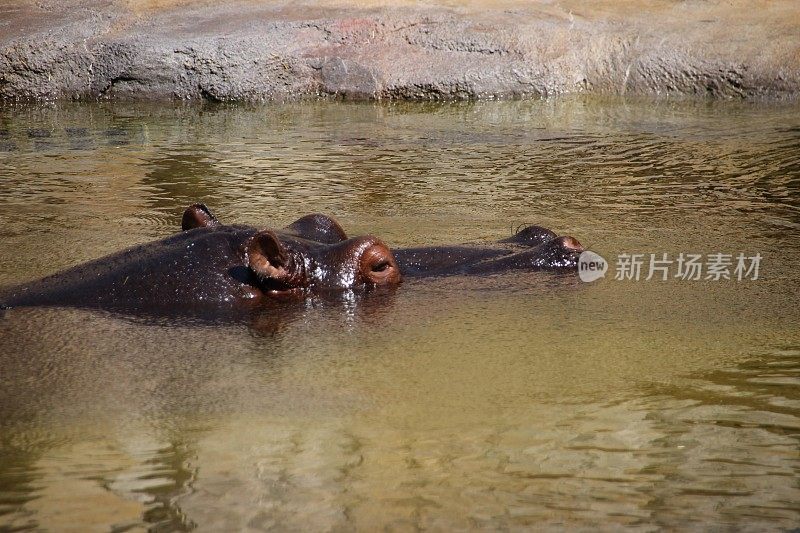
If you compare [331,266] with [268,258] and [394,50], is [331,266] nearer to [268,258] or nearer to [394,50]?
[268,258]

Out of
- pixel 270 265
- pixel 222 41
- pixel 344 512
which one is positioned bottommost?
pixel 344 512

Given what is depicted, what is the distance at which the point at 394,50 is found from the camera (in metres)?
11.5

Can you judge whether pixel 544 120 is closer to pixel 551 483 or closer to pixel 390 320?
pixel 390 320

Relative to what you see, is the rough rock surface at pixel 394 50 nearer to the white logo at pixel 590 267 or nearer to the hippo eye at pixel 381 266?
the white logo at pixel 590 267

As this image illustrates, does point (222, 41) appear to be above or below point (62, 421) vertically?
above

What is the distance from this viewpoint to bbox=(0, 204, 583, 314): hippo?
13.6ft

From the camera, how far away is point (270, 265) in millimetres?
4164

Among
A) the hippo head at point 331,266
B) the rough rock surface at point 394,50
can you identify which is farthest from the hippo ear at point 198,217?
the rough rock surface at point 394,50

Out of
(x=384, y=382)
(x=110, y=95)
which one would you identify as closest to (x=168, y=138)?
(x=110, y=95)

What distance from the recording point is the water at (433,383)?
102 inches

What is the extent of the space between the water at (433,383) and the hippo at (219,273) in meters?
0.11

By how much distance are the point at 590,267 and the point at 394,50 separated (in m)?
7.33

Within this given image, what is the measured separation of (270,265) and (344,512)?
176 cm

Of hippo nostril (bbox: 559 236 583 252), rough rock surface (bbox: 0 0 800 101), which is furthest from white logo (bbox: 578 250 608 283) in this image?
rough rock surface (bbox: 0 0 800 101)
